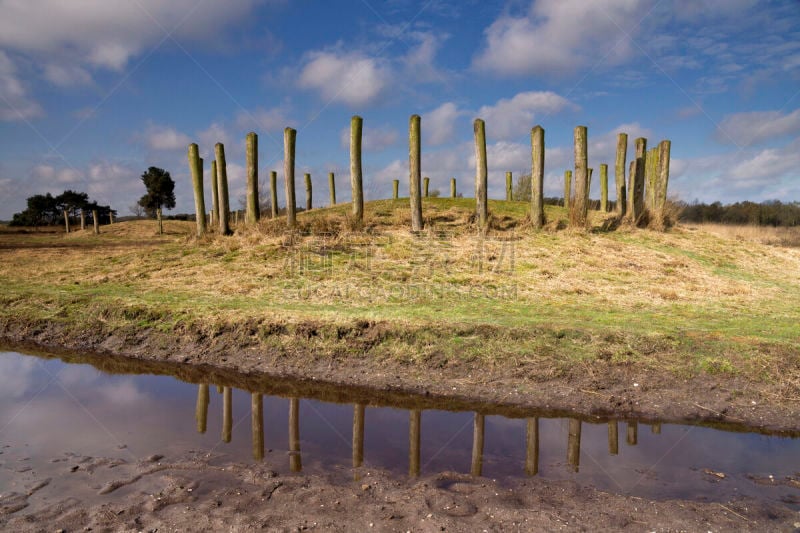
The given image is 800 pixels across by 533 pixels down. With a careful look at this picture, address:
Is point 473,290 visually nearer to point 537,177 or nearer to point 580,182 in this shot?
point 537,177

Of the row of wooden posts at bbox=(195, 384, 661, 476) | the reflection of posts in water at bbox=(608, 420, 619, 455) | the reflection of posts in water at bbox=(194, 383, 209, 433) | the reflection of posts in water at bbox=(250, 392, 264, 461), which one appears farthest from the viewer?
the reflection of posts in water at bbox=(194, 383, 209, 433)

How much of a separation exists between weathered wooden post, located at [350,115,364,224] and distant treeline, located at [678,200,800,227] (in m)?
33.9

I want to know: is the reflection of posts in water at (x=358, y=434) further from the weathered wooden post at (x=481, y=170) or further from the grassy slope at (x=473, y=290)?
the weathered wooden post at (x=481, y=170)

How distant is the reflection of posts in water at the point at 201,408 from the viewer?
6447 mm

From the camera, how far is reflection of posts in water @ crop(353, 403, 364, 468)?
5477 mm

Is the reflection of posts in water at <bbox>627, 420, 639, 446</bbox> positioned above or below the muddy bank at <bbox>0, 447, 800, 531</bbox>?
below

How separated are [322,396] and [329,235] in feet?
34.3

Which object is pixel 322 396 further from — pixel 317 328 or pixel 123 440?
pixel 123 440

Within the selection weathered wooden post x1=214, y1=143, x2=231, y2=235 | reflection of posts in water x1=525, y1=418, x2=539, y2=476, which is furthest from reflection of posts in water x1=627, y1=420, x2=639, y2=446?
weathered wooden post x1=214, y1=143, x2=231, y2=235

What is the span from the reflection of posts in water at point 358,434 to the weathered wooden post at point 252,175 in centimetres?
1383

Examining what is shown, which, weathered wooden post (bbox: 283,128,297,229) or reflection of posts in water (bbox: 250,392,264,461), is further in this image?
weathered wooden post (bbox: 283,128,297,229)

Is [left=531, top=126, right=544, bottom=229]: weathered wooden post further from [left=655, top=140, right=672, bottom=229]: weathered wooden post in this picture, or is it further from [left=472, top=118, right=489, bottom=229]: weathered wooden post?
[left=655, top=140, right=672, bottom=229]: weathered wooden post

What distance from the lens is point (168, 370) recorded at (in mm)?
8852

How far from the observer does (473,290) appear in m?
12.7
